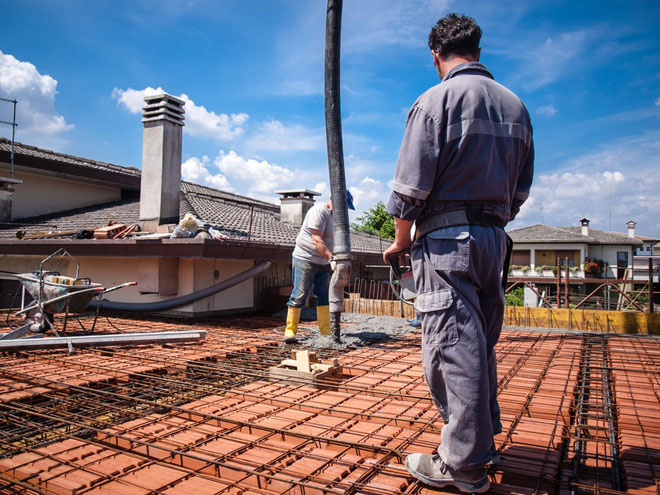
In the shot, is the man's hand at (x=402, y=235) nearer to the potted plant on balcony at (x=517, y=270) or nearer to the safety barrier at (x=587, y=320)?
the safety barrier at (x=587, y=320)

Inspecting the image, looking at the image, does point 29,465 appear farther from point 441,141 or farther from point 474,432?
point 441,141

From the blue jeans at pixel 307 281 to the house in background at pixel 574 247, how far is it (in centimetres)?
3115

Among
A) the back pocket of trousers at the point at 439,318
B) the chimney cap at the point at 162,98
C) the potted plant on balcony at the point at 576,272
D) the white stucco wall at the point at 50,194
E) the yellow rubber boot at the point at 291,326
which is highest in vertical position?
the chimney cap at the point at 162,98

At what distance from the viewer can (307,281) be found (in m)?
5.22

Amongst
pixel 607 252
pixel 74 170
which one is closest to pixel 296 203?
pixel 74 170

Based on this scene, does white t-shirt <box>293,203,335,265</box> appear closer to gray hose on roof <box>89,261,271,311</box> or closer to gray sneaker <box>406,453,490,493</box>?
gray hose on roof <box>89,261,271,311</box>

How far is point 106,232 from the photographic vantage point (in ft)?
25.4

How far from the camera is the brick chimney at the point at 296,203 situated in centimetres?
1253

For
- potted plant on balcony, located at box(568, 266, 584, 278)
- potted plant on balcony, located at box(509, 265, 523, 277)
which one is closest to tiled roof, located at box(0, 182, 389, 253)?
potted plant on balcony, located at box(509, 265, 523, 277)

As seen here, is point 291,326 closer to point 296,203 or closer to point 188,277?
point 188,277

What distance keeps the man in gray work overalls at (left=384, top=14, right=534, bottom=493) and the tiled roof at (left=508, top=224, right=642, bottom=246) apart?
3289 cm

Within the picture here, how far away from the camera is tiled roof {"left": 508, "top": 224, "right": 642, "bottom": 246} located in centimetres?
3297

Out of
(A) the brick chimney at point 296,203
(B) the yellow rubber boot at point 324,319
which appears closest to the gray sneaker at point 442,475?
(B) the yellow rubber boot at point 324,319

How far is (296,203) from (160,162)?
5.02 metres
